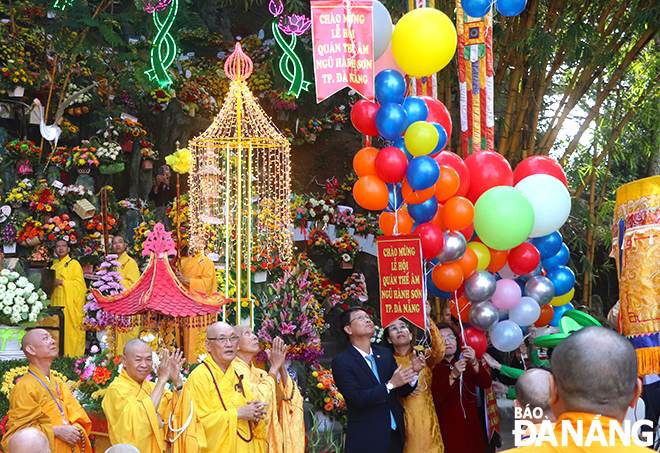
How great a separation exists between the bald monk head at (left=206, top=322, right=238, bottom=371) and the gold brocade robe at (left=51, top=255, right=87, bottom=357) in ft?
16.6

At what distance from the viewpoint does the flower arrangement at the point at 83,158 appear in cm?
1024

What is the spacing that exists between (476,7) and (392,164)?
1.10 metres

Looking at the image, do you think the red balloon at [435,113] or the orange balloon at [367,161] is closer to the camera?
the orange balloon at [367,161]

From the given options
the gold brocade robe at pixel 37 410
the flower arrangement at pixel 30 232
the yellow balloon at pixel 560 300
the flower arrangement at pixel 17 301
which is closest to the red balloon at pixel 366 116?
the yellow balloon at pixel 560 300

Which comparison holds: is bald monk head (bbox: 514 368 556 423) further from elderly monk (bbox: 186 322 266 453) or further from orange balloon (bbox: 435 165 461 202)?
elderly monk (bbox: 186 322 266 453)

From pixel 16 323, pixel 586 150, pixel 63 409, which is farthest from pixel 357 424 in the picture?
pixel 586 150

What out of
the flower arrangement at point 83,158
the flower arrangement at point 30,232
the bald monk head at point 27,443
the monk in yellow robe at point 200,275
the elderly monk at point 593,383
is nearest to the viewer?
the elderly monk at point 593,383

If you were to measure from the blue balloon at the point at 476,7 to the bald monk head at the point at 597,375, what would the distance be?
2.96m

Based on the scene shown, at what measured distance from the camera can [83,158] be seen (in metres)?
10.2

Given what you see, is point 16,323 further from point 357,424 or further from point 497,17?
point 497,17

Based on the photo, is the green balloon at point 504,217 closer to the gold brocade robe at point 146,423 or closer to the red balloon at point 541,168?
the red balloon at point 541,168

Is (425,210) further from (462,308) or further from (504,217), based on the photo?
(462,308)

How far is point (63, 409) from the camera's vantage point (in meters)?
4.18

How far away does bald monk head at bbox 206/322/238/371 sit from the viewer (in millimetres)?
4026
